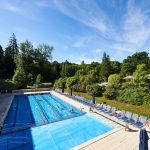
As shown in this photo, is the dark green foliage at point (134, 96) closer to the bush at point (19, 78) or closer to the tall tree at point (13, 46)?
the bush at point (19, 78)

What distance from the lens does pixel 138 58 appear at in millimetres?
58531

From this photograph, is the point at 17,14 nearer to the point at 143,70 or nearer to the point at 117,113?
the point at 117,113

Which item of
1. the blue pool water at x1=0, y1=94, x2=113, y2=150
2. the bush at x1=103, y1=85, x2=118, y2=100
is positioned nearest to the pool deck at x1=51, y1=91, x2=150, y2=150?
the blue pool water at x1=0, y1=94, x2=113, y2=150

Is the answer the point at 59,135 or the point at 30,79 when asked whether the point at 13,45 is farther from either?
the point at 59,135

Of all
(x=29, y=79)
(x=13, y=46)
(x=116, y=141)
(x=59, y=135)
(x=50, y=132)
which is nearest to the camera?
(x=116, y=141)

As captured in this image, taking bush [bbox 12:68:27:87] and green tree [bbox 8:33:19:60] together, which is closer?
bush [bbox 12:68:27:87]

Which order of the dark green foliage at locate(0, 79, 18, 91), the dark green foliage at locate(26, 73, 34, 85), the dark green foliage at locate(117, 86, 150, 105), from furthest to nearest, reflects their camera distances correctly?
the dark green foliage at locate(26, 73, 34, 85), the dark green foliage at locate(0, 79, 18, 91), the dark green foliage at locate(117, 86, 150, 105)

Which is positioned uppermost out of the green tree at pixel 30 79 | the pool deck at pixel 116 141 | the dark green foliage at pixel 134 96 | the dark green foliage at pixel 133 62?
the dark green foliage at pixel 133 62

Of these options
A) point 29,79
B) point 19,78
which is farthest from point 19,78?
point 29,79

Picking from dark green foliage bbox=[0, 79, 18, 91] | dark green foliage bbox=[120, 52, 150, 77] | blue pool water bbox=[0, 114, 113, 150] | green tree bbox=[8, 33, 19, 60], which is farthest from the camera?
green tree bbox=[8, 33, 19, 60]

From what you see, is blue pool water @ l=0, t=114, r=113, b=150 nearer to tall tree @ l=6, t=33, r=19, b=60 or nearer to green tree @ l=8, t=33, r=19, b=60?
tall tree @ l=6, t=33, r=19, b=60

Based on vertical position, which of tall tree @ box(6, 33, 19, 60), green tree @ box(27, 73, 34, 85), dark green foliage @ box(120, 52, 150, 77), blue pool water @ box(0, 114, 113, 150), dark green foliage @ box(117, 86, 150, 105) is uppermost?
tall tree @ box(6, 33, 19, 60)

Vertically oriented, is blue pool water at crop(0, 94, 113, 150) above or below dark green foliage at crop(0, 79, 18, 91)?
below

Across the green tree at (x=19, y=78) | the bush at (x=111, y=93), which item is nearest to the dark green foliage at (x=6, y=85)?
the green tree at (x=19, y=78)
